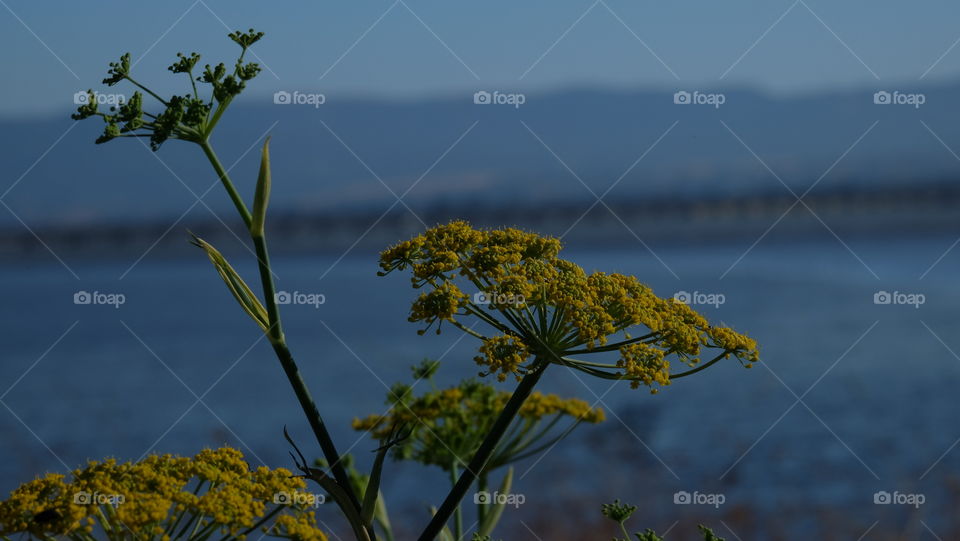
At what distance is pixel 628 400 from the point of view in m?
12.5

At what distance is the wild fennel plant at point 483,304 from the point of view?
1834 mm

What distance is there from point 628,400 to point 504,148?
163m

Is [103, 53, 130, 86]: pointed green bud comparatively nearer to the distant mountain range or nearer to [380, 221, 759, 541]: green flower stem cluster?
[380, 221, 759, 541]: green flower stem cluster

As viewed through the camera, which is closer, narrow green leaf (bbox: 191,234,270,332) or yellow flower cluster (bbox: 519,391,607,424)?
narrow green leaf (bbox: 191,234,270,332)

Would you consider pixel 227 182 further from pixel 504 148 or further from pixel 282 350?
pixel 504 148

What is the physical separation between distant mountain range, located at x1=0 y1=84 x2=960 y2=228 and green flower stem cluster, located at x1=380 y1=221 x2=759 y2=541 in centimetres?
12606

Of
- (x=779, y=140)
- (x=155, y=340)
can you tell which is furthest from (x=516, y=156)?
(x=155, y=340)

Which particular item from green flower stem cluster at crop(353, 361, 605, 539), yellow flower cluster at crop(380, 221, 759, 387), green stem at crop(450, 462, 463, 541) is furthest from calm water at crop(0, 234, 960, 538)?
yellow flower cluster at crop(380, 221, 759, 387)

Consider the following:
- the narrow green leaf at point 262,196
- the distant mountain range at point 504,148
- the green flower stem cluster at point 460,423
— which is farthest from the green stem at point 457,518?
the distant mountain range at point 504,148

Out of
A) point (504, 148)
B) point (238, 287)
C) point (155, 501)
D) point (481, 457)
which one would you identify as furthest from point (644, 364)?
point (504, 148)

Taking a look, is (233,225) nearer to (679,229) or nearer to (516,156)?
(679,229)

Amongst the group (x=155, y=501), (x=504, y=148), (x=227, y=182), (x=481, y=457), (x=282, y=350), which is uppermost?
(x=504, y=148)

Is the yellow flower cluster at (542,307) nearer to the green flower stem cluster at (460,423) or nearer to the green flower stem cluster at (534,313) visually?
the green flower stem cluster at (534,313)

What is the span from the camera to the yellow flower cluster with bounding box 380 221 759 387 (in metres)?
1.91
